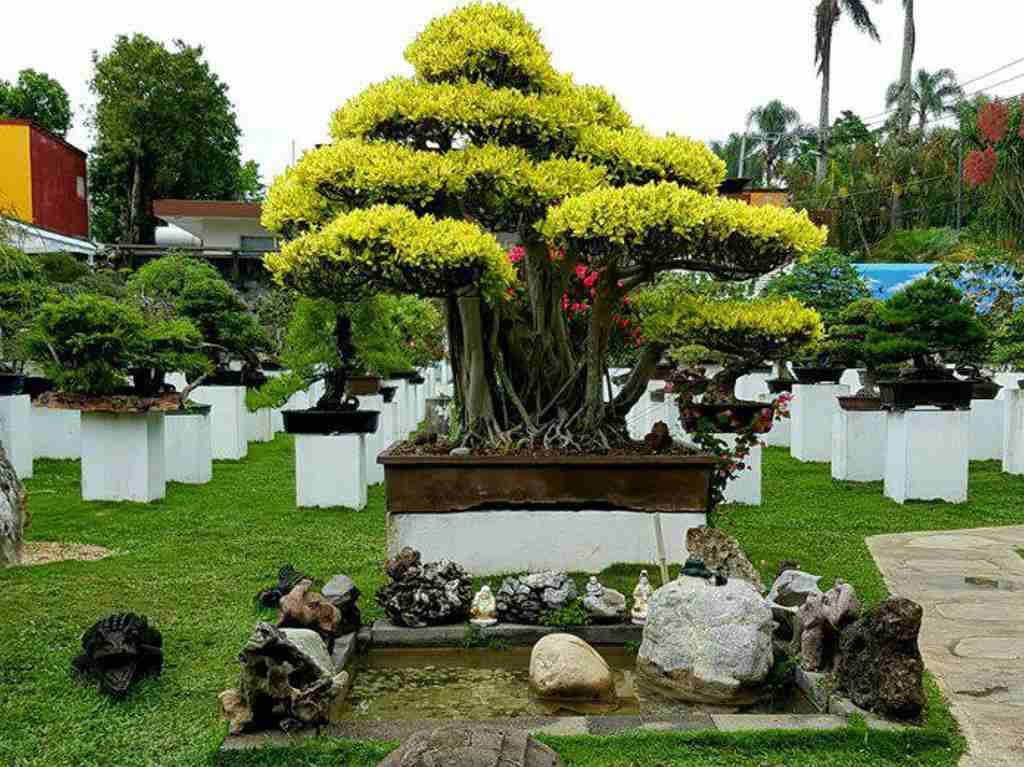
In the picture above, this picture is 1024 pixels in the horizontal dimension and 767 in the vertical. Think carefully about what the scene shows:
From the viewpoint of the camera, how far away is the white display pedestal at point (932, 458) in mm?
9430

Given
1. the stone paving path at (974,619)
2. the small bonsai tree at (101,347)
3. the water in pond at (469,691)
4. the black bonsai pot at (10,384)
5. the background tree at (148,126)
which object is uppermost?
the background tree at (148,126)

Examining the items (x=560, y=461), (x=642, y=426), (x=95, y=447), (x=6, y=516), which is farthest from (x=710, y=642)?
(x=642, y=426)

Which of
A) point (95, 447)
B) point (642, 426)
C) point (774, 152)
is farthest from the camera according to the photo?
point (774, 152)

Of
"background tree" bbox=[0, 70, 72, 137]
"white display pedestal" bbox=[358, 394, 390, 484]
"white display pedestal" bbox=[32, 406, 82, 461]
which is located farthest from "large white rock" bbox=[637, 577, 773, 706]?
"background tree" bbox=[0, 70, 72, 137]

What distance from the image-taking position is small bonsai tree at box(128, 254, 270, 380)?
12469 mm

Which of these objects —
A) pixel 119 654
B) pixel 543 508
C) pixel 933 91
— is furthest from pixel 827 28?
pixel 119 654

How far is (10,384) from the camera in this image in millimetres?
10781

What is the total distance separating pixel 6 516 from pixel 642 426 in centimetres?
922

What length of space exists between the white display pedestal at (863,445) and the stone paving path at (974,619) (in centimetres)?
Answer: 270

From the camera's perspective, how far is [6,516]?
6492 millimetres

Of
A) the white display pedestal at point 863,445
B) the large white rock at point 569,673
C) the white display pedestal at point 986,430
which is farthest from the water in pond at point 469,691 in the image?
the white display pedestal at point 986,430

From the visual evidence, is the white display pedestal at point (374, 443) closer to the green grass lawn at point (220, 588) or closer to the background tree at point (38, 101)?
the green grass lawn at point (220, 588)

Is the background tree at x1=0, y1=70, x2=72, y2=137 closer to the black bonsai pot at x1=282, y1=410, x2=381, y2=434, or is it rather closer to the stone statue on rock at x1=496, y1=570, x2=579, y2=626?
the black bonsai pot at x1=282, y1=410, x2=381, y2=434

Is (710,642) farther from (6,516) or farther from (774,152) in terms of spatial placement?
(774,152)
